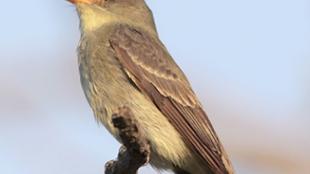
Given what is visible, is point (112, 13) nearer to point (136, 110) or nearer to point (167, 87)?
point (167, 87)

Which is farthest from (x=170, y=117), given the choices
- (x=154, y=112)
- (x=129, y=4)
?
(x=129, y=4)

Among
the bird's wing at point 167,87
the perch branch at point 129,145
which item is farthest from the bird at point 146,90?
the perch branch at point 129,145

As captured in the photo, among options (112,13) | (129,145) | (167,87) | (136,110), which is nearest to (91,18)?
(112,13)

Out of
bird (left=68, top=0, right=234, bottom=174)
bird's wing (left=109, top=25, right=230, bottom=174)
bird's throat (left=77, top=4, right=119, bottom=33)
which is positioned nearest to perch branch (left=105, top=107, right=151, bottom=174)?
bird (left=68, top=0, right=234, bottom=174)

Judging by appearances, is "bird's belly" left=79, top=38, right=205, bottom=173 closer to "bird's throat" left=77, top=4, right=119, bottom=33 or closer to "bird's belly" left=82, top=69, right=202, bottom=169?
"bird's belly" left=82, top=69, right=202, bottom=169

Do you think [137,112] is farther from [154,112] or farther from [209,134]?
[209,134]

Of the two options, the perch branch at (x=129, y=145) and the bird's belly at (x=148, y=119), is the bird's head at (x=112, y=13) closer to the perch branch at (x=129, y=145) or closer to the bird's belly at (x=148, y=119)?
the bird's belly at (x=148, y=119)

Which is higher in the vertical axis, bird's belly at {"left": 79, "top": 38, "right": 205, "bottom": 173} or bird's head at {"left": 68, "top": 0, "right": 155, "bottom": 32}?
bird's head at {"left": 68, "top": 0, "right": 155, "bottom": 32}
